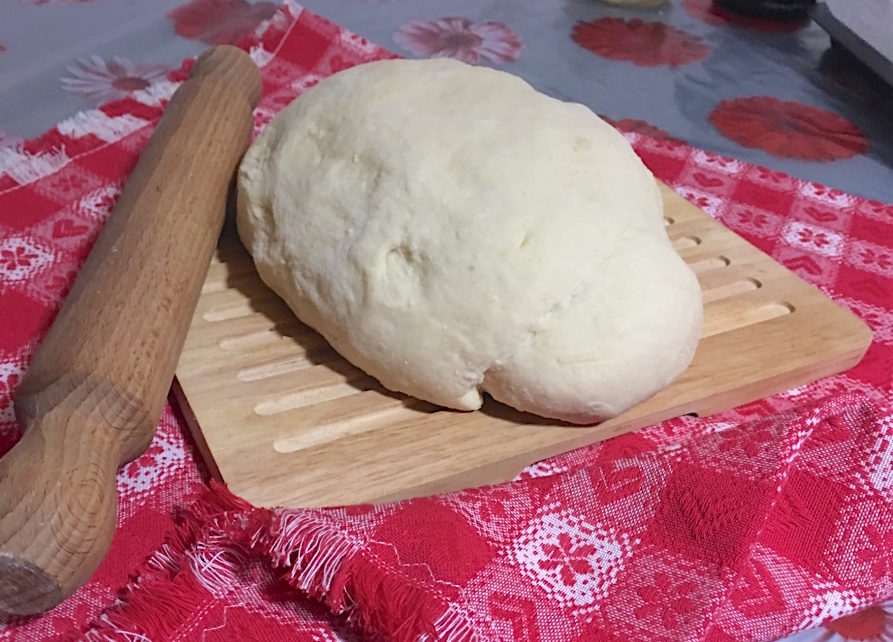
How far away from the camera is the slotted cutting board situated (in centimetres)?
76

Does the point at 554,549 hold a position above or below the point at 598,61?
below

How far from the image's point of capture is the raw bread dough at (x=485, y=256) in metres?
0.76

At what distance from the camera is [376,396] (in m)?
0.84

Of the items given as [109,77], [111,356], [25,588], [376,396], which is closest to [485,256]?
[376,396]

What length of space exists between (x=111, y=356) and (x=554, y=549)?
0.41m

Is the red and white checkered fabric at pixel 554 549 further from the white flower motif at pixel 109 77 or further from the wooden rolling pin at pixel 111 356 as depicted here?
the white flower motif at pixel 109 77

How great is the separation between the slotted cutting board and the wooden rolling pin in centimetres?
7

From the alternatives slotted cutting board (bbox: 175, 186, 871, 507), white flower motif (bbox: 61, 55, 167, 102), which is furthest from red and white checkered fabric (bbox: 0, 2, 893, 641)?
white flower motif (bbox: 61, 55, 167, 102)

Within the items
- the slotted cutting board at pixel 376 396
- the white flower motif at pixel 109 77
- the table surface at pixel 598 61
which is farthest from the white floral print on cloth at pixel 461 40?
the slotted cutting board at pixel 376 396

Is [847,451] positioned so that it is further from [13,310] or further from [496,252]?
[13,310]

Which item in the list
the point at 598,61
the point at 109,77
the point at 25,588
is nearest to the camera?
the point at 25,588

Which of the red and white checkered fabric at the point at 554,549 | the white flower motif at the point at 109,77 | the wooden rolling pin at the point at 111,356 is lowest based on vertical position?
the red and white checkered fabric at the point at 554,549

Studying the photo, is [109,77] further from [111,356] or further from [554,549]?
[554,549]

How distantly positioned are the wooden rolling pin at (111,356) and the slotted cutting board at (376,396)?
0.07 meters
